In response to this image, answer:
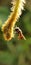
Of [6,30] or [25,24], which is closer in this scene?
[6,30]

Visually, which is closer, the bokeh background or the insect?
the insect

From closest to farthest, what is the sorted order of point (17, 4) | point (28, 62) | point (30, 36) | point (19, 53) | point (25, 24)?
1. point (17, 4)
2. point (30, 36)
3. point (25, 24)
4. point (19, 53)
5. point (28, 62)

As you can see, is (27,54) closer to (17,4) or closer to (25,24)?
(25,24)

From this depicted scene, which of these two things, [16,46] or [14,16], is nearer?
[14,16]

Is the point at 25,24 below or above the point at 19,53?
above

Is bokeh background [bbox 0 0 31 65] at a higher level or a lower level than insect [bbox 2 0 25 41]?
higher

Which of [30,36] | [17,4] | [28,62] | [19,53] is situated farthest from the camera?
[28,62]

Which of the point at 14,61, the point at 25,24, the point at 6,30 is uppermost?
the point at 25,24

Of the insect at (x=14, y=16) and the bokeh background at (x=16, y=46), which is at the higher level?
the bokeh background at (x=16, y=46)

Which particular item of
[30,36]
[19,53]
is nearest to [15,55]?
[19,53]

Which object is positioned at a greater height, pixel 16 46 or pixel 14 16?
pixel 16 46

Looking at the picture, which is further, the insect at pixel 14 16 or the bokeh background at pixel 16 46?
the bokeh background at pixel 16 46
